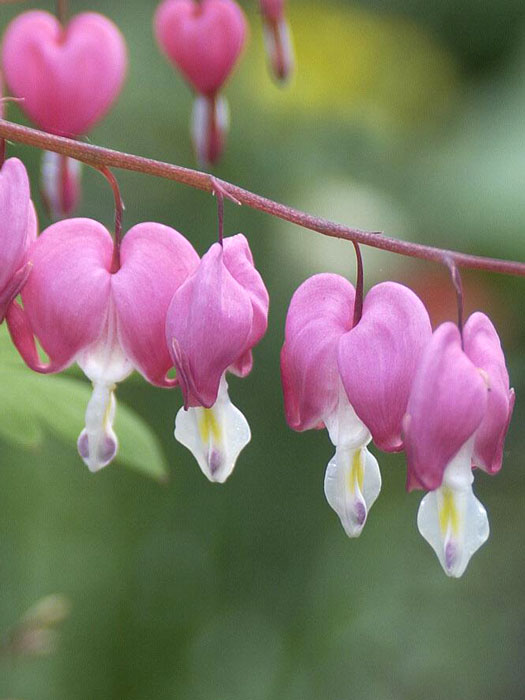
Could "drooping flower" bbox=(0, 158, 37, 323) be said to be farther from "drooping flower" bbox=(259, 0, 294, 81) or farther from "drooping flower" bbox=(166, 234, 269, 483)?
"drooping flower" bbox=(259, 0, 294, 81)

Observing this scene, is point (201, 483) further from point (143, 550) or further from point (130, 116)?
point (130, 116)

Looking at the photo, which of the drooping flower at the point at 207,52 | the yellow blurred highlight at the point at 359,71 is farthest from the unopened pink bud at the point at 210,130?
the yellow blurred highlight at the point at 359,71

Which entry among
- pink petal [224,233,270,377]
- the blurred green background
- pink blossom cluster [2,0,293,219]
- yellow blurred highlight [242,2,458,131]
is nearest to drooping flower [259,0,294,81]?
pink blossom cluster [2,0,293,219]

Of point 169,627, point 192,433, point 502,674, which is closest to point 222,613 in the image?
point 169,627

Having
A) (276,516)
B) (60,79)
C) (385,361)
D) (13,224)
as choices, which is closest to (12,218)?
(13,224)

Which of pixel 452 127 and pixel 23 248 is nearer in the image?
pixel 23 248

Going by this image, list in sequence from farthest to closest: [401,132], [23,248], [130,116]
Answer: [401,132] < [130,116] < [23,248]

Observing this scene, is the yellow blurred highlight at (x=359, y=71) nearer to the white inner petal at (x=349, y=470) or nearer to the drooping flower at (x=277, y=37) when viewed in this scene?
the drooping flower at (x=277, y=37)
